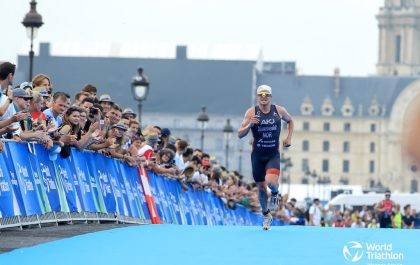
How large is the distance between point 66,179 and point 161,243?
492cm

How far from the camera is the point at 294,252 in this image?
14.3 meters

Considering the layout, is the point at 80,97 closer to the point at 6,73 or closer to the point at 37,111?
the point at 37,111

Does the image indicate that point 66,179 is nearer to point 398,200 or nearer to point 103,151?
point 103,151

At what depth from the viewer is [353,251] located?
14.0m

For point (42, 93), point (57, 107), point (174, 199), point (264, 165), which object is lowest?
point (174, 199)

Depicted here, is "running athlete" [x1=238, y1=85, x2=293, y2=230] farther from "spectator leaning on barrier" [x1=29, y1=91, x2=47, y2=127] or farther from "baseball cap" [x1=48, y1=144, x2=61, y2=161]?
"spectator leaning on barrier" [x1=29, y1=91, x2=47, y2=127]

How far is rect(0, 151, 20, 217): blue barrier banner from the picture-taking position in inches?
661

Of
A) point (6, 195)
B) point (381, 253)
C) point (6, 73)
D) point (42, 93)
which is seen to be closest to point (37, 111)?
point (42, 93)

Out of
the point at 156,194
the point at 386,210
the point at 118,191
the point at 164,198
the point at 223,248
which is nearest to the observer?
the point at 223,248

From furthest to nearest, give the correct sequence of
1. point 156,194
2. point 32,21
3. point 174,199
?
1. point 32,21
2. point 174,199
3. point 156,194

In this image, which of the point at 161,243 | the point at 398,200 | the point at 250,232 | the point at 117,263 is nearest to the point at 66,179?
the point at 250,232

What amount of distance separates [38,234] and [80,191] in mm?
3857

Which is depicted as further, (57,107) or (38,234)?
(57,107)

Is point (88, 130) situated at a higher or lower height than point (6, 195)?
higher
